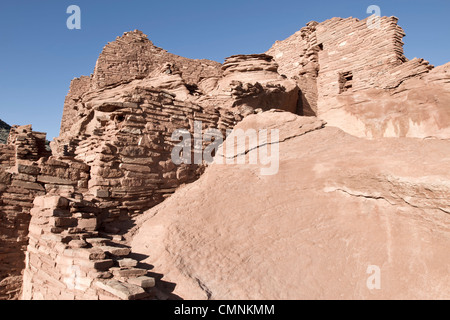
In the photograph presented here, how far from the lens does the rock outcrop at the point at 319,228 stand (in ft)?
11.1

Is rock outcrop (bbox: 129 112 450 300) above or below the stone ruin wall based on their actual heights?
below

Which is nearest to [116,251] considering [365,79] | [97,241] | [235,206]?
[97,241]

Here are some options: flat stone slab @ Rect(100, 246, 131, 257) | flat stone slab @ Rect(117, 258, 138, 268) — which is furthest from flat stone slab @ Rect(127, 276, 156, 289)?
flat stone slab @ Rect(100, 246, 131, 257)

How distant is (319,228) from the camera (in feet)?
13.6

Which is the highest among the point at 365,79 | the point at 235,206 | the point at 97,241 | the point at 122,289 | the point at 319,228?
the point at 365,79

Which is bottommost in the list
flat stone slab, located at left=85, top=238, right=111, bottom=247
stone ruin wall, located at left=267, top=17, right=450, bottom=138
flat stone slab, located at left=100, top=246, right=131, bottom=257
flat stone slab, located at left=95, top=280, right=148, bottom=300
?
flat stone slab, located at left=95, top=280, right=148, bottom=300

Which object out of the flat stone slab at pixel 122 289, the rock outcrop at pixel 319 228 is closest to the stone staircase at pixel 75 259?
the flat stone slab at pixel 122 289

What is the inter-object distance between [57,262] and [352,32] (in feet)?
48.6

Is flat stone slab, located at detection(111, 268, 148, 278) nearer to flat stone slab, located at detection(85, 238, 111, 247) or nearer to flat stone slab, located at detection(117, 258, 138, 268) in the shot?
flat stone slab, located at detection(117, 258, 138, 268)

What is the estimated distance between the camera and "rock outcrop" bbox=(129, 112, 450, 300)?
3.39 m

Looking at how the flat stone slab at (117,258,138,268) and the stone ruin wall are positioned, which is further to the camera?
the stone ruin wall

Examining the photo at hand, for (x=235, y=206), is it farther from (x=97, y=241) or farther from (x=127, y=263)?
(x=97, y=241)
